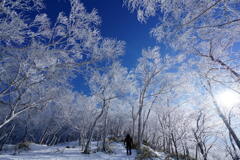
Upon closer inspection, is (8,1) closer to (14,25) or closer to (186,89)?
(14,25)

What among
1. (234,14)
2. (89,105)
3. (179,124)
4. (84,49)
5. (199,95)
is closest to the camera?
(234,14)

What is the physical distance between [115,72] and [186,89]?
6845 mm

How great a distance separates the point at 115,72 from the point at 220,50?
8.16 meters

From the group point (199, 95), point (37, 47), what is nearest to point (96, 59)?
point (37, 47)

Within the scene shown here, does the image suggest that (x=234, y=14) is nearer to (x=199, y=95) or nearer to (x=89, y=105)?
(x=199, y=95)

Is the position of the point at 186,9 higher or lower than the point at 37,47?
lower

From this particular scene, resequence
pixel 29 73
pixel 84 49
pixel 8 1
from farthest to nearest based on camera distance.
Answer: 1. pixel 84 49
2. pixel 29 73
3. pixel 8 1

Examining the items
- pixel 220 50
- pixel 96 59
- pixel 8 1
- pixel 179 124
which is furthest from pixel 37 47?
pixel 179 124

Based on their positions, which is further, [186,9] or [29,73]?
[29,73]

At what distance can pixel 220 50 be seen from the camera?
477 cm

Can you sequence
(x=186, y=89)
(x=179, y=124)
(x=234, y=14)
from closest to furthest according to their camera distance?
1. (x=234, y=14)
2. (x=186, y=89)
3. (x=179, y=124)

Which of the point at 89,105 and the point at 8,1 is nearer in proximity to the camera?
the point at 8,1

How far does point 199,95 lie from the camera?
980cm

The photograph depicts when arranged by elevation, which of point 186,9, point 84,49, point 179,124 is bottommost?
point 179,124
